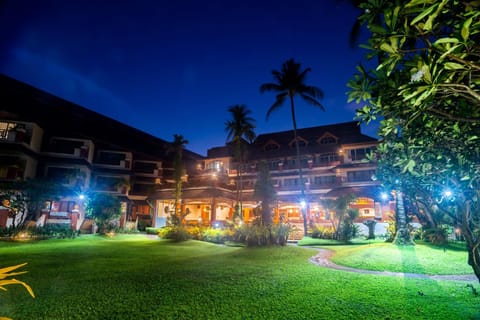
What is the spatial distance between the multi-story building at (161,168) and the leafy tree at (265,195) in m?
4.13

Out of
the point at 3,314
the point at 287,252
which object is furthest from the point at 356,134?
the point at 3,314

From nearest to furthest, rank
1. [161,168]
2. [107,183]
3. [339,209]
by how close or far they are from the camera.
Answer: [339,209]
[107,183]
[161,168]

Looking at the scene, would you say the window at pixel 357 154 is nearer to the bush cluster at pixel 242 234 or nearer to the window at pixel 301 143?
the window at pixel 301 143

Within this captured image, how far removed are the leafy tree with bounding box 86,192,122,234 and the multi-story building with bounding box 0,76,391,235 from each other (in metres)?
3.43

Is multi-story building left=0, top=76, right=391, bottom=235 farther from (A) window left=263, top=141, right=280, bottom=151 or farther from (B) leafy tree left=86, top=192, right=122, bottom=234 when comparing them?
(B) leafy tree left=86, top=192, right=122, bottom=234

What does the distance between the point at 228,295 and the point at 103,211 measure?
889 inches

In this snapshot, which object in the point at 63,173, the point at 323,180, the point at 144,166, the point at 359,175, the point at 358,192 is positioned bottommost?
the point at 358,192

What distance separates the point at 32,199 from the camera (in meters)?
18.6

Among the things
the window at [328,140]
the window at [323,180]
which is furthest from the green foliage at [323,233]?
the window at [328,140]

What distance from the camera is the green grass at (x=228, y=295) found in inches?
Answer: 179

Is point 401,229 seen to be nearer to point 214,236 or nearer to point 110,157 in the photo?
point 214,236

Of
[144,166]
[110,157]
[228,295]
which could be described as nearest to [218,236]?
[228,295]

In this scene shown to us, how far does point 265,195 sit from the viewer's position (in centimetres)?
1870

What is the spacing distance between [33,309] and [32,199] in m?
18.0
